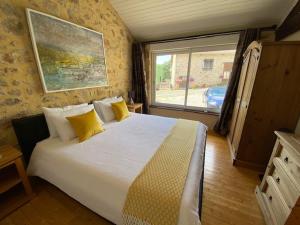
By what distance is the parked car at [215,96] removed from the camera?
130 inches

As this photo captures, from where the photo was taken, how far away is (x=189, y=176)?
3.61 feet

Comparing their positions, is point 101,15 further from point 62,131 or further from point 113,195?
point 113,195

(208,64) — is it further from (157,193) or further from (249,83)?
(157,193)

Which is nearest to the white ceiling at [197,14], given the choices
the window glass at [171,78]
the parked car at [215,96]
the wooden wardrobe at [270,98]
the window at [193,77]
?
the window at [193,77]

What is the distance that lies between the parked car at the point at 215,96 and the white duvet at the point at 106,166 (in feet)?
5.65

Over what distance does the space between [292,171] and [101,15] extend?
3450mm

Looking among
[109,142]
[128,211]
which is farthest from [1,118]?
[128,211]

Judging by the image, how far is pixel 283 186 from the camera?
3.95 ft

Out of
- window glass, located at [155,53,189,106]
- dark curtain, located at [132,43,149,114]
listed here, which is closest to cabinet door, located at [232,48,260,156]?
window glass, located at [155,53,189,106]

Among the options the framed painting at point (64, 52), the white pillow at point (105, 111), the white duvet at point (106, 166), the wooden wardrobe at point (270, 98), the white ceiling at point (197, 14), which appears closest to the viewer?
the white duvet at point (106, 166)

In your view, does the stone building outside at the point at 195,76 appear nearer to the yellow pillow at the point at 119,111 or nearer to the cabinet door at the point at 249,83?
the cabinet door at the point at 249,83

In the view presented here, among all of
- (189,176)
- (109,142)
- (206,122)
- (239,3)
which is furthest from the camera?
(206,122)

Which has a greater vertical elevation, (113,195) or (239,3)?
(239,3)

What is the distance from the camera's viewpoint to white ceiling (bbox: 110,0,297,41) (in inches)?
87.7
